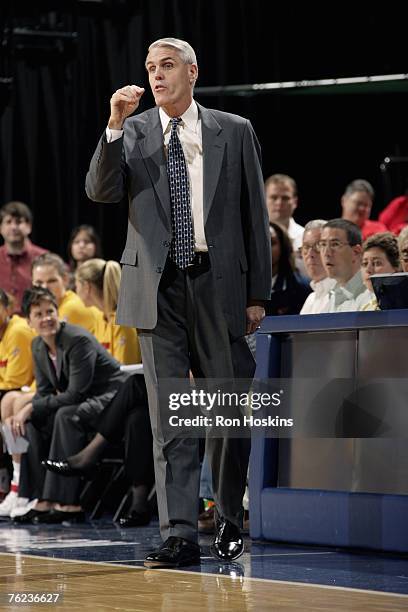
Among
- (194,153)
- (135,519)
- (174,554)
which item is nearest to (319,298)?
(135,519)

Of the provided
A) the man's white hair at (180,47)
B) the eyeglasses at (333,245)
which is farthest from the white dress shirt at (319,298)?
the man's white hair at (180,47)

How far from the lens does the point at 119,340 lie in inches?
272

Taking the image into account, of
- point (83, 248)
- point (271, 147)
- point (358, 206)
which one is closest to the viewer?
point (358, 206)

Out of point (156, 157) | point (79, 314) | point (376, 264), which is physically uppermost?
point (156, 157)

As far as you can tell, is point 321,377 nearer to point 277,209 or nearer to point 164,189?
point 164,189

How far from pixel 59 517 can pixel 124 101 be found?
110 inches

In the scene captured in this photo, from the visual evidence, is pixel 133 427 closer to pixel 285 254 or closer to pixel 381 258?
pixel 285 254

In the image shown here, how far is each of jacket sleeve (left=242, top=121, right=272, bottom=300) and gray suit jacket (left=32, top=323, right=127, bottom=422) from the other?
2.24 m

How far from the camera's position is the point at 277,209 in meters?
7.25

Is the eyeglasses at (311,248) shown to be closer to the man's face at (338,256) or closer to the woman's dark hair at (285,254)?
the woman's dark hair at (285,254)

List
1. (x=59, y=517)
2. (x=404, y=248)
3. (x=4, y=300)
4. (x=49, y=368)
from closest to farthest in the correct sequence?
(x=404, y=248) → (x=59, y=517) → (x=49, y=368) → (x=4, y=300)

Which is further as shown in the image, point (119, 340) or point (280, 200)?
point (280, 200)

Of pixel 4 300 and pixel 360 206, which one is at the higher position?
pixel 360 206

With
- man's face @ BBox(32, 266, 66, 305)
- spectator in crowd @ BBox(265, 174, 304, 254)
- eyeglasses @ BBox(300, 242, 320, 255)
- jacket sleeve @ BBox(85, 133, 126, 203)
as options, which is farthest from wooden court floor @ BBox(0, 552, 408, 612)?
spectator in crowd @ BBox(265, 174, 304, 254)
